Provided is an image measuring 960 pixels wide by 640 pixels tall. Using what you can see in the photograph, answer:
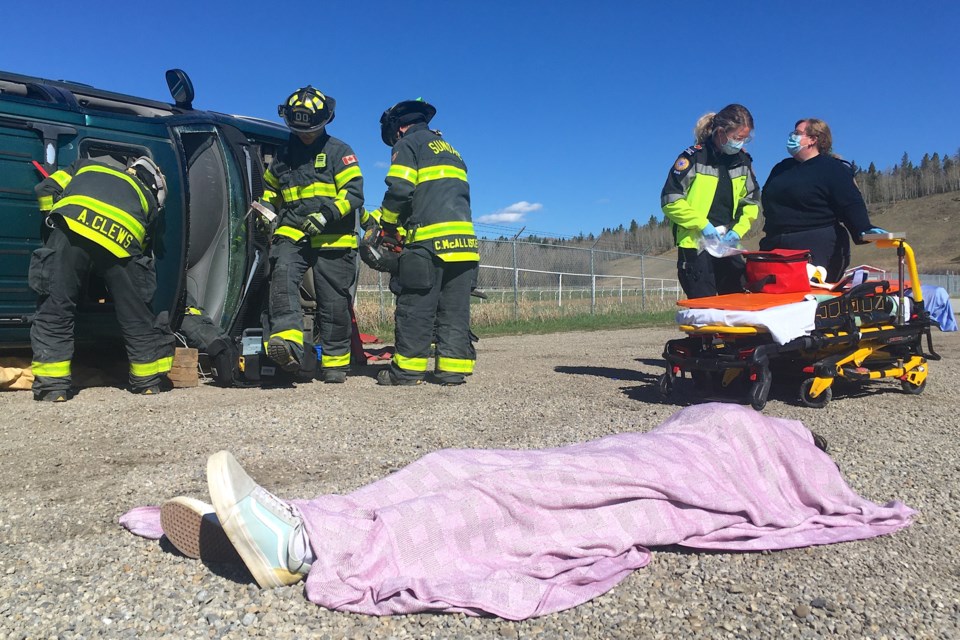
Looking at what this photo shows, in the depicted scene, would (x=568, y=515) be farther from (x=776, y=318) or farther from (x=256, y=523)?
(x=776, y=318)

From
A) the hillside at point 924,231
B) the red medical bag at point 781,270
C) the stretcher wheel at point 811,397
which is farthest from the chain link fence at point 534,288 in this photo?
the hillside at point 924,231

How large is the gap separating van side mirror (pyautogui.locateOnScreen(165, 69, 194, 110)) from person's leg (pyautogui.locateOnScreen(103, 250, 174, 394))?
181cm

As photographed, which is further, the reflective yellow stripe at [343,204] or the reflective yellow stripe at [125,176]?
the reflective yellow stripe at [343,204]

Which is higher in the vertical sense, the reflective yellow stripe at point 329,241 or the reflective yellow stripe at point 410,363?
the reflective yellow stripe at point 329,241

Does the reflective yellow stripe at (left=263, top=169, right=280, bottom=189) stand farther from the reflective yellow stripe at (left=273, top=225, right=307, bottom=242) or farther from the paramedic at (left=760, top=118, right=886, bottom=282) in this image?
the paramedic at (left=760, top=118, right=886, bottom=282)

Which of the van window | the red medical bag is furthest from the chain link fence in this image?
the red medical bag

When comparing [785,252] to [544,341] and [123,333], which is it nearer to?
[123,333]

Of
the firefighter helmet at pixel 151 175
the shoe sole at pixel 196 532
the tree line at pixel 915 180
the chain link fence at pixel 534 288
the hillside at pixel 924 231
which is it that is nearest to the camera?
the shoe sole at pixel 196 532

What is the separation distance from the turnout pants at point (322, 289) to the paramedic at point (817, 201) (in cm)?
353

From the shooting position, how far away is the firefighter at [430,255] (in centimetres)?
611

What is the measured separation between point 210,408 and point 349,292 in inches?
70.9

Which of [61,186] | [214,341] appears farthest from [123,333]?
[61,186]

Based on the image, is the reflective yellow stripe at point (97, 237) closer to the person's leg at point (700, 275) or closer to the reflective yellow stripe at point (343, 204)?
the reflective yellow stripe at point (343, 204)

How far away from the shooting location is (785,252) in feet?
16.4
